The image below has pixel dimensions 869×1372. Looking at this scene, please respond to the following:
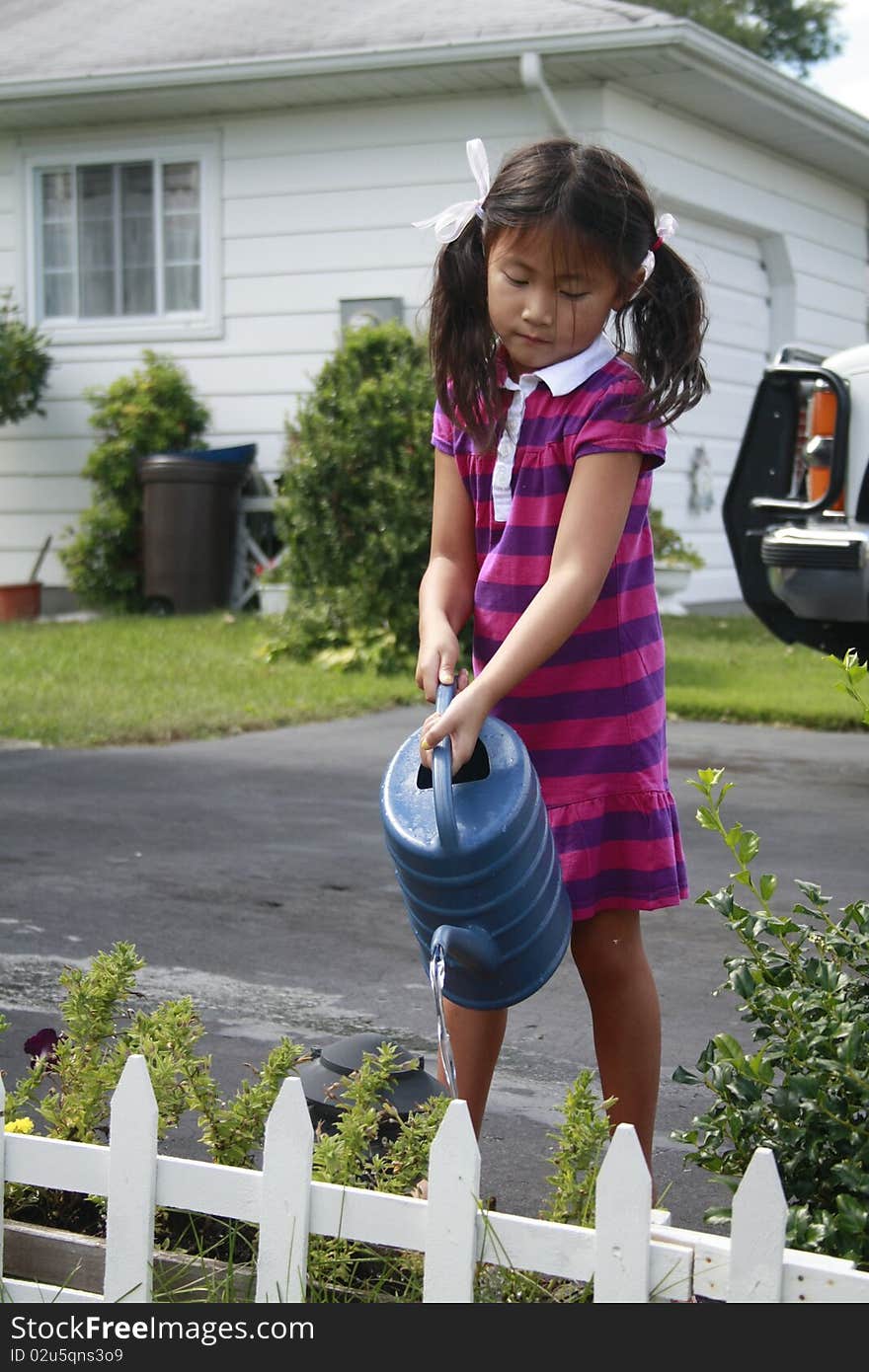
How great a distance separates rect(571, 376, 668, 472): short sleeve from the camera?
2.41m

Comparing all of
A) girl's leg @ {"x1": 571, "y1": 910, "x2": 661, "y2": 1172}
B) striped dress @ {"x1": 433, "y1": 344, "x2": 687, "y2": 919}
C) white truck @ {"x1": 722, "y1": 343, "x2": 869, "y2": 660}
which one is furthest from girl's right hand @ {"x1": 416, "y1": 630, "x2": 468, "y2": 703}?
white truck @ {"x1": 722, "y1": 343, "x2": 869, "y2": 660}

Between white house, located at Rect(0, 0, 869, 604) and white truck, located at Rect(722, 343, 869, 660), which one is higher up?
white house, located at Rect(0, 0, 869, 604)

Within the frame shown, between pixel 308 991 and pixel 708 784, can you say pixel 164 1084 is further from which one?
pixel 308 991

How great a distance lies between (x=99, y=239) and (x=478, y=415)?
11387 mm

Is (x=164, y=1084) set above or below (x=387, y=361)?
below

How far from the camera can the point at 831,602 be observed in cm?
589

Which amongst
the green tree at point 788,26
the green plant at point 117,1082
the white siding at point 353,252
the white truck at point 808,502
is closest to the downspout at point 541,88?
the white siding at point 353,252

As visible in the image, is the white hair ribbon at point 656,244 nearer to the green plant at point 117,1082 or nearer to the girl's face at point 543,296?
the girl's face at point 543,296

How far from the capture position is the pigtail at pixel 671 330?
2482mm

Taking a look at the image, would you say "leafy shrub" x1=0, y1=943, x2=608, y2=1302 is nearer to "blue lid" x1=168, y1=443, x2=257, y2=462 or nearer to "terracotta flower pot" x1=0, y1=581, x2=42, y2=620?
"blue lid" x1=168, y1=443, x2=257, y2=462

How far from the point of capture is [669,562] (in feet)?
38.9

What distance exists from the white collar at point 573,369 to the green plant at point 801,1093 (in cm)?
60

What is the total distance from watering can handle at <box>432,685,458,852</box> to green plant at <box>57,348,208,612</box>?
10.5 m

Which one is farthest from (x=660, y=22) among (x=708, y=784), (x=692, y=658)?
(x=708, y=784)
